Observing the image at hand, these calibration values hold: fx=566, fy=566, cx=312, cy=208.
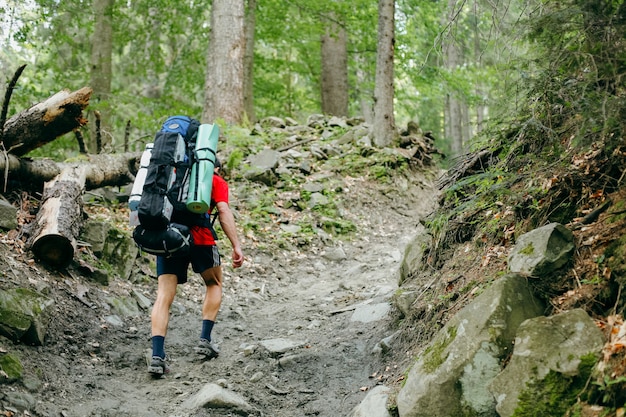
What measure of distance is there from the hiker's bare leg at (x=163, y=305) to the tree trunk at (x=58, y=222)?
148 cm

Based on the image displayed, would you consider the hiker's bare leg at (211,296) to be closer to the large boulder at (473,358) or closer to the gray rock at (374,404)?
the gray rock at (374,404)

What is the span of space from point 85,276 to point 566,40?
5239 millimetres

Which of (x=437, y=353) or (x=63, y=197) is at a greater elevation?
(x=63, y=197)

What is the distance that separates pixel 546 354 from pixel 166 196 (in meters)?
3.18

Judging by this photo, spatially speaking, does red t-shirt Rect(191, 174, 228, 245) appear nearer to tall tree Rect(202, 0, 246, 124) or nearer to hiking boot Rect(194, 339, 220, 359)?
hiking boot Rect(194, 339, 220, 359)

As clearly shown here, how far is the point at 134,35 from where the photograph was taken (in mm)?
17047

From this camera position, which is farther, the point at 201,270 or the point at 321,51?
the point at 321,51

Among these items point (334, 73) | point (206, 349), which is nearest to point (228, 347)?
point (206, 349)

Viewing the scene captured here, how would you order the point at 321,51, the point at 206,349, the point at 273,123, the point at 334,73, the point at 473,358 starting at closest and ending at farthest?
the point at 473,358 < the point at 206,349 < the point at 273,123 < the point at 334,73 < the point at 321,51

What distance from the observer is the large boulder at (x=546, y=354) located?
2.81 m

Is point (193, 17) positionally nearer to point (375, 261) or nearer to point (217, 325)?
point (375, 261)

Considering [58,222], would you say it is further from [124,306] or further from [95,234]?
[124,306]

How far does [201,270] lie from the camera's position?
5281 mm

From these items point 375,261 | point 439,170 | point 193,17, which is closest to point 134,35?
point 193,17
